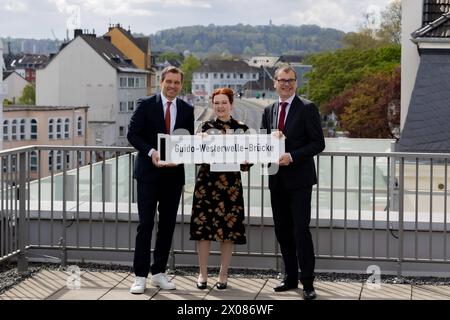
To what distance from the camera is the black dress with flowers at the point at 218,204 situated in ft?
25.9

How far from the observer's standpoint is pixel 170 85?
7875 millimetres

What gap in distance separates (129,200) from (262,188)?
4.09ft

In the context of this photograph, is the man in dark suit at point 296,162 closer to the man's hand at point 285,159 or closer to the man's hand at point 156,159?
the man's hand at point 285,159

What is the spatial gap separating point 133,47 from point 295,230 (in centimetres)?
11976

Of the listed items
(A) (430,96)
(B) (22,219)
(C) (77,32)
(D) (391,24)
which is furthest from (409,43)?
(C) (77,32)

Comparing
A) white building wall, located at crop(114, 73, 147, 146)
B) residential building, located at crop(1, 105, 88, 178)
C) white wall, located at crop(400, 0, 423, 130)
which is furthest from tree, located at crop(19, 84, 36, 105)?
white wall, located at crop(400, 0, 423, 130)

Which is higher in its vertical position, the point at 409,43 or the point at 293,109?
the point at 409,43

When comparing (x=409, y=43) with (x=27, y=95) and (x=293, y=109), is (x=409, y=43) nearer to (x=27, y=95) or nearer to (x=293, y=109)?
(x=293, y=109)

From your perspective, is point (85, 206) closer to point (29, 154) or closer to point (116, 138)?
point (29, 154)

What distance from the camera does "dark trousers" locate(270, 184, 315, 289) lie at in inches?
309

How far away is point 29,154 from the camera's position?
906 centimetres

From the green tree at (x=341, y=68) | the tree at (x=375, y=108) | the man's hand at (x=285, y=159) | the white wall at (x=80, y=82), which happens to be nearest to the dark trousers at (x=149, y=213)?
the man's hand at (x=285, y=159)

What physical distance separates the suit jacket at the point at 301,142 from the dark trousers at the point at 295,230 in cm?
9

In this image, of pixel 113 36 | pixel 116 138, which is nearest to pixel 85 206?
pixel 116 138
